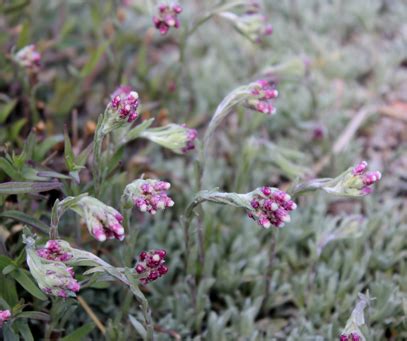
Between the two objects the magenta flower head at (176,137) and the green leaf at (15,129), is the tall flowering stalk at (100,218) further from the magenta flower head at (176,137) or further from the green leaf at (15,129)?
the green leaf at (15,129)

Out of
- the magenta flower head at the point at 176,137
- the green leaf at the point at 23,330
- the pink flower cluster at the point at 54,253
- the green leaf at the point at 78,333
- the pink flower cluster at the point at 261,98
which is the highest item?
the pink flower cluster at the point at 261,98

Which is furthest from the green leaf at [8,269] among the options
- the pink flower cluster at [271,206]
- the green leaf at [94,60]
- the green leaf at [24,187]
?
the green leaf at [94,60]

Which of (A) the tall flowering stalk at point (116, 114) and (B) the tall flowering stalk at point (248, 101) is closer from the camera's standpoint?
(A) the tall flowering stalk at point (116, 114)

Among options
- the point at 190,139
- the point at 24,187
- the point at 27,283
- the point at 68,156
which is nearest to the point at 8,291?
the point at 27,283

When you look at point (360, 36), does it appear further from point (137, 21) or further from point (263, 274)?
point (263, 274)

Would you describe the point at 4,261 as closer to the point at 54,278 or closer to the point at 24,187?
the point at 24,187

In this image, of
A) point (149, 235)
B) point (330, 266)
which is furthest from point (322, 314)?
point (149, 235)

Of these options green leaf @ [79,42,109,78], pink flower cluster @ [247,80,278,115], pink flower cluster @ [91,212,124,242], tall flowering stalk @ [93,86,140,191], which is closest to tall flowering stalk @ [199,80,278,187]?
pink flower cluster @ [247,80,278,115]
